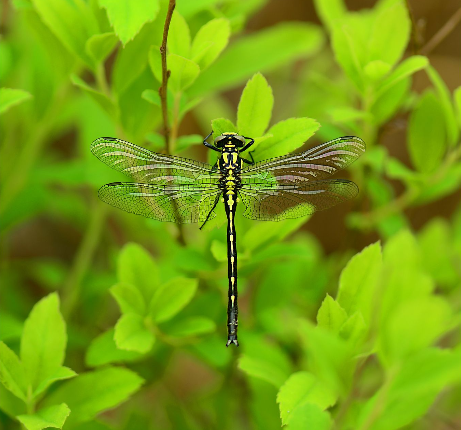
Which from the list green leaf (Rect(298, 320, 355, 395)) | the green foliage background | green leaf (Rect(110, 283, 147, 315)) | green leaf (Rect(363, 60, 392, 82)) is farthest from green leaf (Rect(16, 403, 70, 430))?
green leaf (Rect(363, 60, 392, 82))

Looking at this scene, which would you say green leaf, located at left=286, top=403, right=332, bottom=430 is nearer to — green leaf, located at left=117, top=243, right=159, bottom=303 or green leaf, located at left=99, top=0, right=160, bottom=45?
green leaf, located at left=117, top=243, right=159, bottom=303

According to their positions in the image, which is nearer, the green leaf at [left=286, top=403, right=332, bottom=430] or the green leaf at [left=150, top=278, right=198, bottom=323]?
the green leaf at [left=286, top=403, right=332, bottom=430]

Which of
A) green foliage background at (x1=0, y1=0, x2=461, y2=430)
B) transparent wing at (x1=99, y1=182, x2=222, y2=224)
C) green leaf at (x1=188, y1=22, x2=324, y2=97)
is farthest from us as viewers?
green leaf at (x1=188, y1=22, x2=324, y2=97)

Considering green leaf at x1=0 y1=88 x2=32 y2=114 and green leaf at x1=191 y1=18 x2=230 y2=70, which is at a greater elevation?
green leaf at x1=191 y1=18 x2=230 y2=70

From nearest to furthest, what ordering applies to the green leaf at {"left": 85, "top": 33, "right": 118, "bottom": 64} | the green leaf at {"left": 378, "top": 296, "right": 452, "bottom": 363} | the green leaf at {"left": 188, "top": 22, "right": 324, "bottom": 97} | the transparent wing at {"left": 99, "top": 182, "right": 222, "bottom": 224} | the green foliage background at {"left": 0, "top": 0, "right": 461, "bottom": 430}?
the green leaf at {"left": 378, "top": 296, "right": 452, "bottom": 363}, the green foliage background at {"left": 0, "top": 0, "right": 461, "bottom": 430}, the green leaf at {"left": 85, "top": 33, "right": 118, "bottom": 64}, the transparent wing at {"left": 99, "top": 182, "right": 222, "bottom": 224}, the green leaf at {"left": 188, "top": 22, "right": 324, "bottom": 97}

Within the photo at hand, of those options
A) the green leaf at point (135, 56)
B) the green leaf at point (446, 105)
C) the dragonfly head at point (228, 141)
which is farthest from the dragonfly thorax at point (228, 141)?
the green leaf at point (446, 105)

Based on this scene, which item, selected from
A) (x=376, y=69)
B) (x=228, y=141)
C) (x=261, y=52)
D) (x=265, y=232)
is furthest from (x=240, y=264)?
(x=261, y=52)

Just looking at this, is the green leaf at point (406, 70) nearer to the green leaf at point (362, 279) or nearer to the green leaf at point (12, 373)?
the green leaf at point (362, 279)
